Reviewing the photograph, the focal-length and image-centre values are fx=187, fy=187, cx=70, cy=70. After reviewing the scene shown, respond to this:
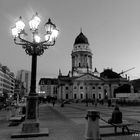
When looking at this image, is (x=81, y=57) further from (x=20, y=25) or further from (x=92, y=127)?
(x=92, y=127)

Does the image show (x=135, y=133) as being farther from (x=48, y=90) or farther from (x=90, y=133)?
(x=48, y=90)

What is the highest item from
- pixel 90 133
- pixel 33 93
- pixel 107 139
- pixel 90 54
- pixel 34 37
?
pixel 90 54

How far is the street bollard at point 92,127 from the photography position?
6766mm

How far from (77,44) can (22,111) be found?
91638mm

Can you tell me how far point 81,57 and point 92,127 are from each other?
102303 millimetres

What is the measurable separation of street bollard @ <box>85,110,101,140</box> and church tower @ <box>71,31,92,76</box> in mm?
100521

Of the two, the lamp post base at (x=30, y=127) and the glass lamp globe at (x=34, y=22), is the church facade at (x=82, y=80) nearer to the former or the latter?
the glass lamp globe at (x=34, y=22)

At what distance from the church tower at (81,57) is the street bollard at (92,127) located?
10052 centimetres

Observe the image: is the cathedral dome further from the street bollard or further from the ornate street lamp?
the street bollard

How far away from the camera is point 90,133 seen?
6.78 meters

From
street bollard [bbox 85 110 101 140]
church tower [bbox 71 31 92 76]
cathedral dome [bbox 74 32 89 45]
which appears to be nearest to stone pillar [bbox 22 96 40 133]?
street bollard [bbox 85 110 101 140]

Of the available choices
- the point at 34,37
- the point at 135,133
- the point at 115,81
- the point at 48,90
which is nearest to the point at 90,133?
the point at 135,133

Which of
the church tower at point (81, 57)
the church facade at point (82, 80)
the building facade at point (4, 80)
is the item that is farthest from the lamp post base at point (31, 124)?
the church tower at point (81, 57)

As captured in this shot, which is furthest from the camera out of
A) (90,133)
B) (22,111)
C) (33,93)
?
(22,111)
